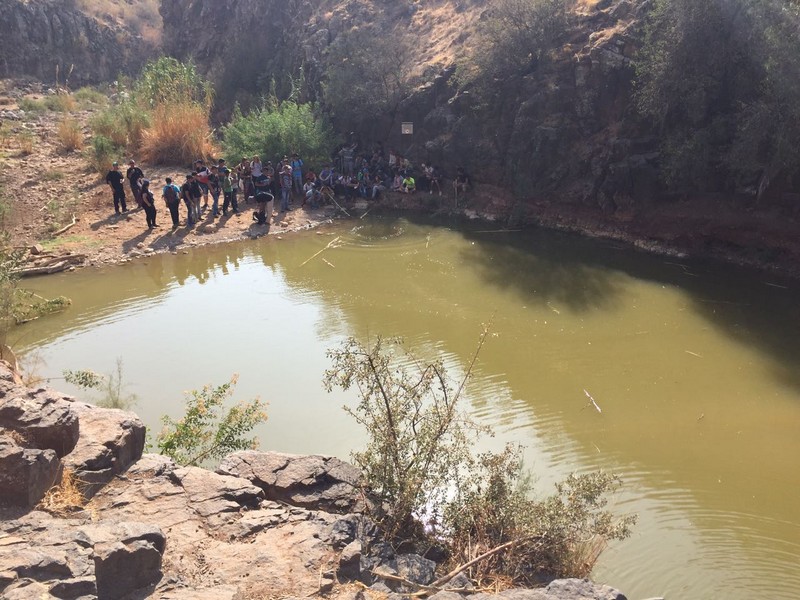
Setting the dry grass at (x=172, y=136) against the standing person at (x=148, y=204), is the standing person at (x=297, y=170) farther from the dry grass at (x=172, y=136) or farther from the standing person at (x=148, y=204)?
the standing person at (x=148, y=204)

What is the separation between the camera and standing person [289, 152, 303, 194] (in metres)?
18.6

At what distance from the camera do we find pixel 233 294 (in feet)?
42.4

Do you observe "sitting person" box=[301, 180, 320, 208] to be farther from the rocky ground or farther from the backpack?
the backpack

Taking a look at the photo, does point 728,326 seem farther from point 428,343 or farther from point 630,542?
point 630,542

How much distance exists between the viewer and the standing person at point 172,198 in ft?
51.0

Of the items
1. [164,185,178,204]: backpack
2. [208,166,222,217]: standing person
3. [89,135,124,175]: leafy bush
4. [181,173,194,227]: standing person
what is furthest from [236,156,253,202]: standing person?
[89,135,124,175]: leafy bush

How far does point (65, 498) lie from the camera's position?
504cm

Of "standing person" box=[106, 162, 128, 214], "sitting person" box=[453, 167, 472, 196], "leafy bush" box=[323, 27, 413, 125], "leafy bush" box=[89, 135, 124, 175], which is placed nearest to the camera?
"standing person" box=[106, 162, 128, 214]

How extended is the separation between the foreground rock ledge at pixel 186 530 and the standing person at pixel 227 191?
11.2m

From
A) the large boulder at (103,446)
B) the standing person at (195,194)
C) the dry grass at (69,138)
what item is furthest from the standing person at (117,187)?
the large boulder at (103,446)

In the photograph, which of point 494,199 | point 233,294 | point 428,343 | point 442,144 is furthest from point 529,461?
point 442,144

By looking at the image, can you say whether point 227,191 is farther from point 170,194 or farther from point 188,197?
point 170,194

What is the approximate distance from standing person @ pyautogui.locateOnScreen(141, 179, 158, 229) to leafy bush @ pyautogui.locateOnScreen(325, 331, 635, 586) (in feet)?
38.5

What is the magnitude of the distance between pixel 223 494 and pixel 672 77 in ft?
41.1
